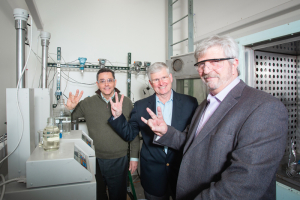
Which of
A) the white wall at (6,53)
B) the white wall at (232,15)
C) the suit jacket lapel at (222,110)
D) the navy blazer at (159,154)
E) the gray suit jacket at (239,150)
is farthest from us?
the white wall at (232,15)

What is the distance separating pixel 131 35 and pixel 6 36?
5.54 feet

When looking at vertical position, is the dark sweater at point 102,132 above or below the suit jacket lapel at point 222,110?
below

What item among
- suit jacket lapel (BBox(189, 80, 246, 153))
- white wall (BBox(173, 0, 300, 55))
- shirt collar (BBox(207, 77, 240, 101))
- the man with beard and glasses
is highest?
white wall (BBox(173, 0, 300, 55))

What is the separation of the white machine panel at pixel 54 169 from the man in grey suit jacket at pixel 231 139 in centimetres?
50

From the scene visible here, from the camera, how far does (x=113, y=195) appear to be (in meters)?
1.77

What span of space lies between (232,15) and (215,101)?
181cm

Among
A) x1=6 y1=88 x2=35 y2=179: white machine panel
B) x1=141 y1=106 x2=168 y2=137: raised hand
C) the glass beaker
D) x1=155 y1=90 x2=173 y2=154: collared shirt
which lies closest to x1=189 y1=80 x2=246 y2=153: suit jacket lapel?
x1=141 y1=106 x2=168 y2=137: raised hand

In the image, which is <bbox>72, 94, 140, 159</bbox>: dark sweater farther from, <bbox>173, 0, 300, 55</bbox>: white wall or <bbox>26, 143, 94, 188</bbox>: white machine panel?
<bbox>173, 0, 300, 55</bbox>: white wall

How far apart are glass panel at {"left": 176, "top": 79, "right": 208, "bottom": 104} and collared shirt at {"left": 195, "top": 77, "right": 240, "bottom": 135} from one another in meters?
0.83

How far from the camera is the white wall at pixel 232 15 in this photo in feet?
5.59

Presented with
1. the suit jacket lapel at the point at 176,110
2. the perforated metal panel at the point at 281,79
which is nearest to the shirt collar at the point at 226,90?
the perforated metal panel at the point at 281,79

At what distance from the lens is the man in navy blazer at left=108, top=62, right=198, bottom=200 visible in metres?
1.30

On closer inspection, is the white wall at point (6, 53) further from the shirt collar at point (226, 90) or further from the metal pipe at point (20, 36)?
the shirt collar at point (226, 90)

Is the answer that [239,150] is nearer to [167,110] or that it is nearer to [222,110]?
[222,110]
